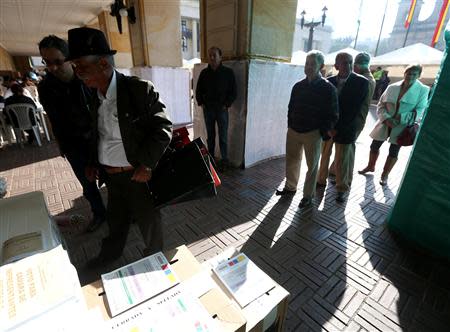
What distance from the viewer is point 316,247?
2416mm

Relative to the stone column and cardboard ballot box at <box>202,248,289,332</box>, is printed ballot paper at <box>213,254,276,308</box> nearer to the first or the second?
cardboard ballot box at <box>202,248,289,332</box>

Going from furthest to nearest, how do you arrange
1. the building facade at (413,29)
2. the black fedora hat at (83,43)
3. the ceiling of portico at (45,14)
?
the building facade at (413,29) < the ceiling of portico at (45,14) < the black fedora hat at (83,43)

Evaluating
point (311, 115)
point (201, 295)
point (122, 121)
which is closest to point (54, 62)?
point (122, 121)

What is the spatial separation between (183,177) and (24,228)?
913 mm

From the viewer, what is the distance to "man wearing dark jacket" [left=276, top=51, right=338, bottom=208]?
2.55 m

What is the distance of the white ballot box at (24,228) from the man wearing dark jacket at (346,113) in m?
2.81

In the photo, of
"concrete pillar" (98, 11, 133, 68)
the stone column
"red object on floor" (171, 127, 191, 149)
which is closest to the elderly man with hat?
"red object on floor" (171, 127, 191, 149)

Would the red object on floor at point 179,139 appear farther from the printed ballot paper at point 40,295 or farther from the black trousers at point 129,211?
the printed ballot paper at point 40,295

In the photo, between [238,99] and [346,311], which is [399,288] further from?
[238,99]

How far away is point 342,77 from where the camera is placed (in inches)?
114

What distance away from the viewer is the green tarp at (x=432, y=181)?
6.79 feet

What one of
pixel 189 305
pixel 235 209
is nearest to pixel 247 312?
pixel 189 305

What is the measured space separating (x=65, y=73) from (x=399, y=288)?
10.8ft

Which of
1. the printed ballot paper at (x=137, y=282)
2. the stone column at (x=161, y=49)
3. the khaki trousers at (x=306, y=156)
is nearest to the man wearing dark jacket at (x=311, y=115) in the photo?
the khaki trousers at (x=306, y=156)
